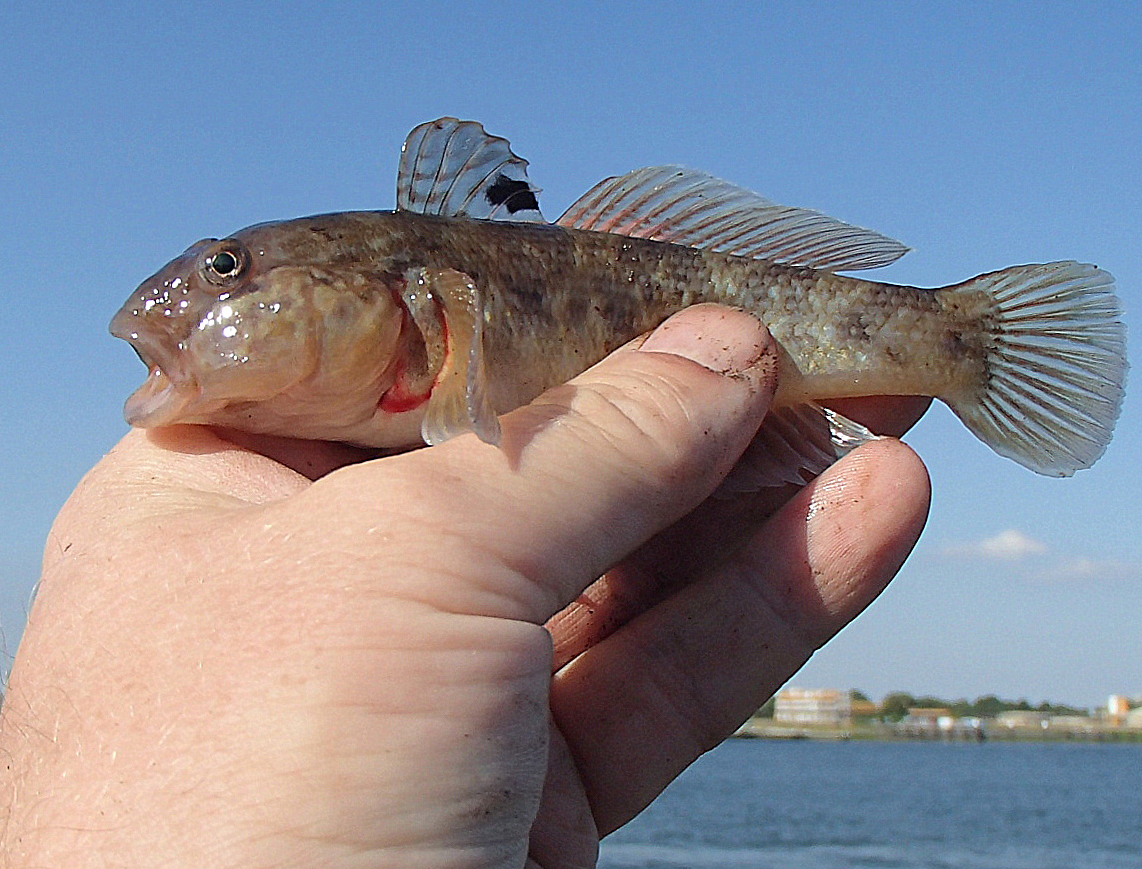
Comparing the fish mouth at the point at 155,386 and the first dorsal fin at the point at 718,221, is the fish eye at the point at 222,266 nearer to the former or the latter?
the fish mouth at the point at 155,386

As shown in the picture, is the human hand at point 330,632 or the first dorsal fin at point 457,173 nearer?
the human hand at point 330,632

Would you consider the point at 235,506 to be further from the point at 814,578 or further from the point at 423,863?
the point at 814,578

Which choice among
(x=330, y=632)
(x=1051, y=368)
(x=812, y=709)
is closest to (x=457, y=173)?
(x=330, y=632)

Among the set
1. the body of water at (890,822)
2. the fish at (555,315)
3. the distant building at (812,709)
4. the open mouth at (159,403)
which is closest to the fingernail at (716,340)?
the fish at (555,315)

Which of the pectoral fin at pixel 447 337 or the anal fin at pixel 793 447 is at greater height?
the pectoral fin at pixel 447 337

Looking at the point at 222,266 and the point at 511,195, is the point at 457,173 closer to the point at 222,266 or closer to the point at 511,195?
the point at 511,195

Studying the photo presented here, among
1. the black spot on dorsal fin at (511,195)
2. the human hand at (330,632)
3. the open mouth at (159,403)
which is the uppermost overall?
the black spot on dorsal fin at (511,195)

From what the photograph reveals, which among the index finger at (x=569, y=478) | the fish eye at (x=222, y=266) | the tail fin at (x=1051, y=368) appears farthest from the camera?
the tail fin at (x=1051, y=368)

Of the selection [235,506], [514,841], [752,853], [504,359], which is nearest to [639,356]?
[504,359]
